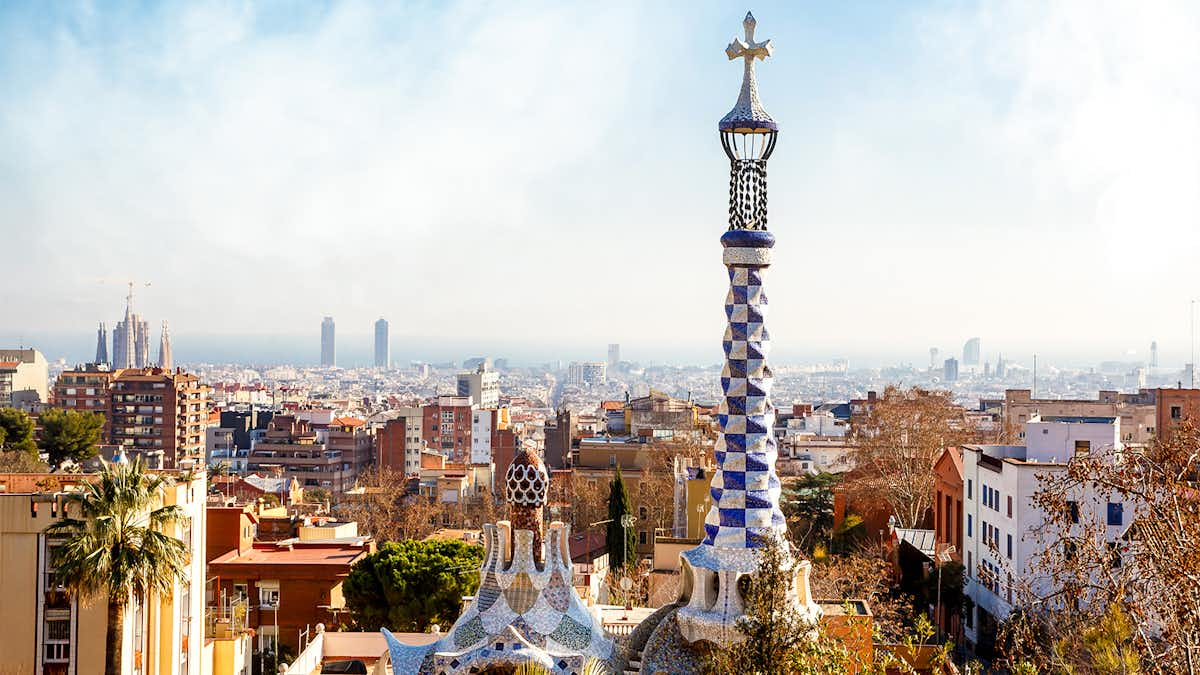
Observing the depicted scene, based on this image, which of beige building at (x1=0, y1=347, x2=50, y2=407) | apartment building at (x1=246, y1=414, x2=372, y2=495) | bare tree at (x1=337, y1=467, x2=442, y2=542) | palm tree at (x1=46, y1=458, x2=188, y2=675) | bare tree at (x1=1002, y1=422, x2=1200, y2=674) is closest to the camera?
bare tree at (x1=1002, y1=422, x2=1200, y2=674)

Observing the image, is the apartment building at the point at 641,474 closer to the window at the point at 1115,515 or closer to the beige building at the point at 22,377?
the window at the point at 1115,515

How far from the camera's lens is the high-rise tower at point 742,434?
11.3 m

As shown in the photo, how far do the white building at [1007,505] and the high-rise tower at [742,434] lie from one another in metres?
14.1

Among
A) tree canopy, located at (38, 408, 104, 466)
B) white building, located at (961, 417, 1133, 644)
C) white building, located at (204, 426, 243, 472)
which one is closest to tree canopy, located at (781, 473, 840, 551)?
white building, located at (961, 417, 1133, 644)

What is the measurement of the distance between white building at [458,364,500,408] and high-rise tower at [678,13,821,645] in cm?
15444

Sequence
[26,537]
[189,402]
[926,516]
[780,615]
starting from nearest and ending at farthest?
[780,615], [26,537], [926,516], [189,402]

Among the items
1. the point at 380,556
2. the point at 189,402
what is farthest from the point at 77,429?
the point at 189,402

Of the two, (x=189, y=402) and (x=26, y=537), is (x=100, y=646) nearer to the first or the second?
(x=26, y=537)

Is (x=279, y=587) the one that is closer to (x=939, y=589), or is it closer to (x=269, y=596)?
(x=269, y=596)

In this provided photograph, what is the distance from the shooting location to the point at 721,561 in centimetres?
1143

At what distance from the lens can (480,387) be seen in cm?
17575

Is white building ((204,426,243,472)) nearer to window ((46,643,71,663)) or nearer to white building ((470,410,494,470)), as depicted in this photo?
white building ((470,410,494,470))

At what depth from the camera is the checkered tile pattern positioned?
11586 mm

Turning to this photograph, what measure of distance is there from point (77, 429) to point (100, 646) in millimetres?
28264
